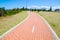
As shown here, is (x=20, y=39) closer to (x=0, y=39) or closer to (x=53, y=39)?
(x=0, y=39)

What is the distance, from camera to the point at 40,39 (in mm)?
11703

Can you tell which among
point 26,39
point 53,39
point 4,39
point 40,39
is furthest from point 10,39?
point 53,39

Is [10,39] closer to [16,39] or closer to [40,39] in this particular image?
[16,39]

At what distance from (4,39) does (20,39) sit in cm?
113

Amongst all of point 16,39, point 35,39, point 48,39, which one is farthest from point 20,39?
point 48,39

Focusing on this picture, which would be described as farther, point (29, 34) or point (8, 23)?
point (8, 23)

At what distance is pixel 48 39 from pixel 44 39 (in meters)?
0.30

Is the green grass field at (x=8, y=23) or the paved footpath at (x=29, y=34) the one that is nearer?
the paved footpath at (x=29, y=34)

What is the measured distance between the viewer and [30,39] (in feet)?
37.8

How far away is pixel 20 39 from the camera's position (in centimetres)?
1153

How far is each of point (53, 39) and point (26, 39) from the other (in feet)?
6.52

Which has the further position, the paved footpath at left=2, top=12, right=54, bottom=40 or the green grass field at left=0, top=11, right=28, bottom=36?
the green grass field at left=0, top=11, right=28, bottom=36

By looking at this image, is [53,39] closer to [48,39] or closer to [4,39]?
[48,39]

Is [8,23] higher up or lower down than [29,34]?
lower down
